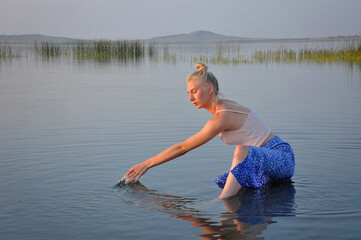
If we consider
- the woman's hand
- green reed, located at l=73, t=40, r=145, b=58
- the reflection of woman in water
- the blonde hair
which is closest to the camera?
the reflection of woman in water

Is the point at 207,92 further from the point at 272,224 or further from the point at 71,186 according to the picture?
the point at 71,186

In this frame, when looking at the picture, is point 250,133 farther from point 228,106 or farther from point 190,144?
point 190,144

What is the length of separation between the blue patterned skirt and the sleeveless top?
3.3 inches

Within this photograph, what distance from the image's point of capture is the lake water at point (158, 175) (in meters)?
3.51

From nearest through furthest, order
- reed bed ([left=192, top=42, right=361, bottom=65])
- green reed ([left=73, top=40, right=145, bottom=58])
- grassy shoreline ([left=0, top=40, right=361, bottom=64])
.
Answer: reed bed ([left=192, top=42, right=361, bottom=65])
grassy shoreline ([left=0, top=40, right=361, bottom=64])
green reed ([left=73, top=40, right=145, bottom=58])

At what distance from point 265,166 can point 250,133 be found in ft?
0.98

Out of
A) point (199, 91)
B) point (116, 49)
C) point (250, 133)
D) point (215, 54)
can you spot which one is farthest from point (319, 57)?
point (199, 91)

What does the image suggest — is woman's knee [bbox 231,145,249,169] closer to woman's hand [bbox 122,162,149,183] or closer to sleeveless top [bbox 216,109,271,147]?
sleeveless top [bbox 216,109,271,147]

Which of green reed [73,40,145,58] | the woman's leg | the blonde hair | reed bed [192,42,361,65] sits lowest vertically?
the woman's leg

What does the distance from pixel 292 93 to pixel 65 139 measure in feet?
20.8

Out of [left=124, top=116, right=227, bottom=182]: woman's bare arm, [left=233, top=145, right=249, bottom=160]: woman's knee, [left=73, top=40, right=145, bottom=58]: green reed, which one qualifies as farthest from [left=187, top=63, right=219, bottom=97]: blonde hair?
[left=73, top=40, right=145, bottom=58]: green reed

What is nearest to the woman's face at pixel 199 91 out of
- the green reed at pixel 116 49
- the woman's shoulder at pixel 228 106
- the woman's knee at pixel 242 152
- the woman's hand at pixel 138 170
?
the woman's shoulder at pixel 228 106

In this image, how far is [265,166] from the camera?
411 cm

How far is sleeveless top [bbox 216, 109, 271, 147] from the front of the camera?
411 centimetres
